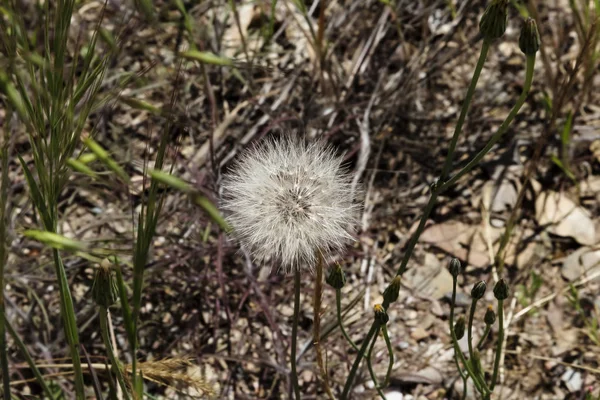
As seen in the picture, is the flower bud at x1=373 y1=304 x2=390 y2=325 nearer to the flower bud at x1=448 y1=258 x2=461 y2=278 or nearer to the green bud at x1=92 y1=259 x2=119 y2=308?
the flower bud at x1=448 y1=258 x2=461 y2=278

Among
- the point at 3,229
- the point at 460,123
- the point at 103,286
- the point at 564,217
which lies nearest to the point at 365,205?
the point at 564,217

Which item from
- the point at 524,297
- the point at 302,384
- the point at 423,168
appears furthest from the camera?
the point at 423,168

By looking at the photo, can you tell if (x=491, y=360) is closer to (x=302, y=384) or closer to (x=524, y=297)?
(x=524, y=297)

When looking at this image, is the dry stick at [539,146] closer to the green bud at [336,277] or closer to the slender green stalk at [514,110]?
the green bud at [336,277]

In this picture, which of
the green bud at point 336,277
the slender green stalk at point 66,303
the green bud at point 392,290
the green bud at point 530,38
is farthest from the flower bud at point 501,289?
the slender green stalk at point 66,303

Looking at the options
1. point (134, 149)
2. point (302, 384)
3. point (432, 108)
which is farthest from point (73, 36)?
point (302, 384)

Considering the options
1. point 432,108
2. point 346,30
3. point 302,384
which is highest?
point 346,30
